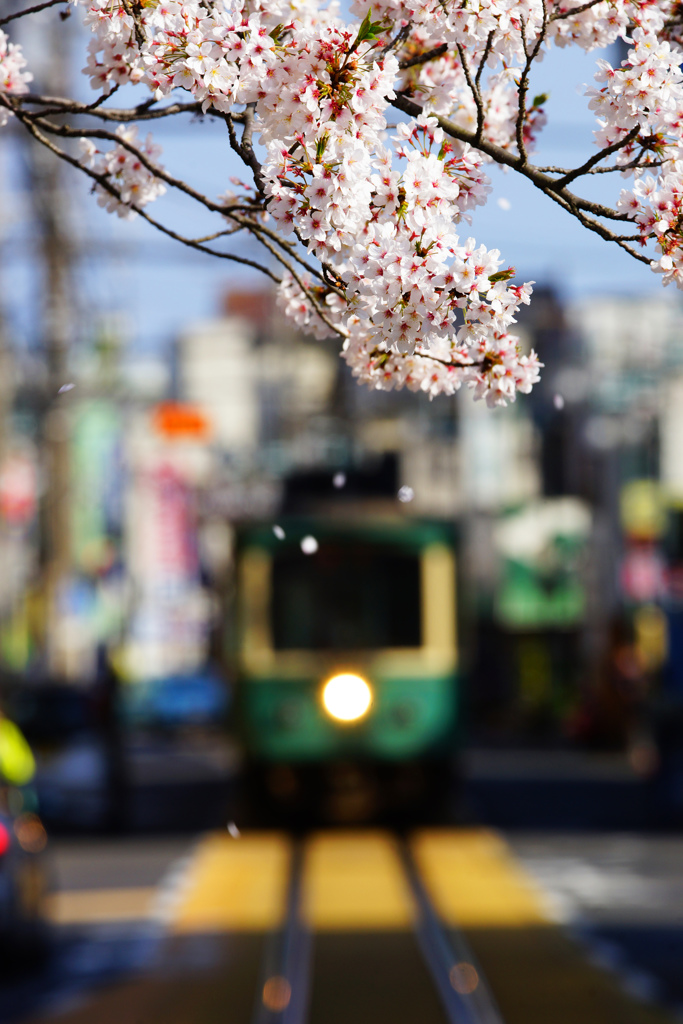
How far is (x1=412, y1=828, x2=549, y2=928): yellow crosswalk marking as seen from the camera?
12.1 m

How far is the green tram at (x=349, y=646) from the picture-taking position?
17.8m

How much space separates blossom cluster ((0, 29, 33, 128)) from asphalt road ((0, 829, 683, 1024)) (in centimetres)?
520

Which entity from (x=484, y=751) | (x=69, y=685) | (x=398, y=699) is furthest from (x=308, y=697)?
(x=484, y=751)

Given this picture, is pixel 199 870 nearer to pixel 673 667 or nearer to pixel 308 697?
pixel 308 697

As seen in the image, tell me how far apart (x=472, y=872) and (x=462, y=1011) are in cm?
566

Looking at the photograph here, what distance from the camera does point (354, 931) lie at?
11.7m

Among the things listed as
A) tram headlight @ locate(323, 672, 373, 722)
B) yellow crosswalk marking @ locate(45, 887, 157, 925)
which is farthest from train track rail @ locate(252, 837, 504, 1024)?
tram headlight @ locate(323, 672, 373, 722)

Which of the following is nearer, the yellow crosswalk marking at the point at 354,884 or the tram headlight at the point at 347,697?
the yellow crosswalk marking at the point at 354,884

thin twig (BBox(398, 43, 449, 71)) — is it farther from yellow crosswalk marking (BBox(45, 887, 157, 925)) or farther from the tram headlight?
the tram headlight

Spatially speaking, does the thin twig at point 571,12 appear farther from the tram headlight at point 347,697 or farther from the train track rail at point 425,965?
the tram headlight at point 347,697

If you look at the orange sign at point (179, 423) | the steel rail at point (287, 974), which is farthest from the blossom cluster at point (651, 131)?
the orange sign at point (179, 423)

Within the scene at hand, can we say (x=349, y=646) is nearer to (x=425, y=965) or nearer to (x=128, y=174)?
(x=425, y=965)

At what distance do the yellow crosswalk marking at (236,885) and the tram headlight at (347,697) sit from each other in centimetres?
128

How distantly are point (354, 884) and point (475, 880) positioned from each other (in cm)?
90
